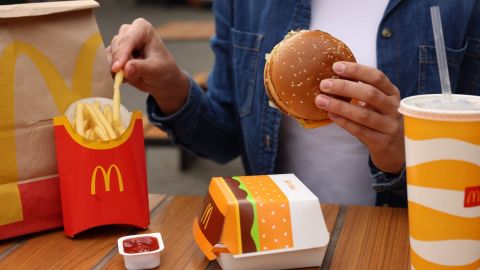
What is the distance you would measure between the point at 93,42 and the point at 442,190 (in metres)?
0.85

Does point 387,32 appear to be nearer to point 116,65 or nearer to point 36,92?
point 116,65

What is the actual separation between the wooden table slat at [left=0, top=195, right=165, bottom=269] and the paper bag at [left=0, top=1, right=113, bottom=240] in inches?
1.8

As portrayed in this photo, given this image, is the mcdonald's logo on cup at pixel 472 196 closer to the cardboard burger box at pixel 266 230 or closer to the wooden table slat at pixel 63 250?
the cardboard burger box at pixel 266 230

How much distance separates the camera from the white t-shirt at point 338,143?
5.90 ft

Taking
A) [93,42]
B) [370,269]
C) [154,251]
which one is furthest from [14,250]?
[370,269]

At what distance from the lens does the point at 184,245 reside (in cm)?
132

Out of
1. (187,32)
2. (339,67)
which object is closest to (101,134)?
(339,67)

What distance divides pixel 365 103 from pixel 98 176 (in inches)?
22.3

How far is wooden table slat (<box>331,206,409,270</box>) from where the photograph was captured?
1221 mm

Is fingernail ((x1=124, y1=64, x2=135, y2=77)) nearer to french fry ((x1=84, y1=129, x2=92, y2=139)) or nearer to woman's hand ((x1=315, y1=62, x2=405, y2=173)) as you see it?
french fry ((x1=84, y1=129, x2=92, y2=139))

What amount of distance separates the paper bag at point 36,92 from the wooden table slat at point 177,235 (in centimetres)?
23

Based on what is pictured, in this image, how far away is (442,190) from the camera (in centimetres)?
95

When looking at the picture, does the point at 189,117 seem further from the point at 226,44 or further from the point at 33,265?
the point at 33,265

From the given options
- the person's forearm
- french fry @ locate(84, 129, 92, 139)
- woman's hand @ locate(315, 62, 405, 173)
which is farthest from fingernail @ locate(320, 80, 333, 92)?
the person's forearm
